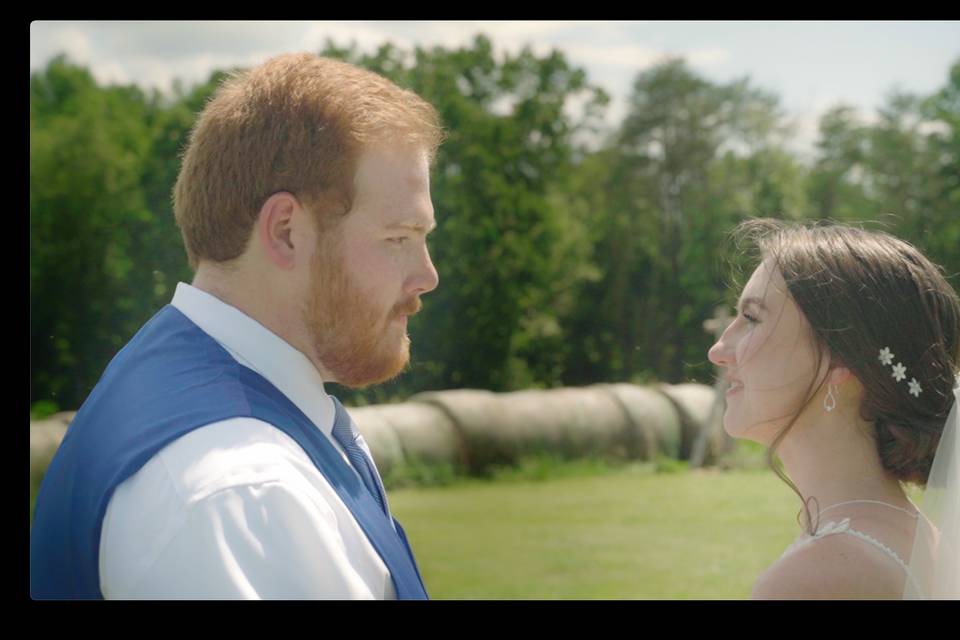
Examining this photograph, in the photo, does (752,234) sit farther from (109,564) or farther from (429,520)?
(429,520)

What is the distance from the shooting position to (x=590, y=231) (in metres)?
20.1

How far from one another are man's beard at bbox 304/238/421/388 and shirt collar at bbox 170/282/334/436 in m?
0.07

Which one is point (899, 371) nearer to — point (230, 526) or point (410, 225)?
point (410, 225)

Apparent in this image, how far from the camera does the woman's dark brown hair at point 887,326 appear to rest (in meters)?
2.27

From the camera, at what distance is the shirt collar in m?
1.93

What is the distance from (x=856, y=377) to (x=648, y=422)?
44.4 ft

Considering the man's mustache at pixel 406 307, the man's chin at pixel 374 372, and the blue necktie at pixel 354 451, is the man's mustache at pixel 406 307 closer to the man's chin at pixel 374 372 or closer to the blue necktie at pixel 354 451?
the man's chin at pixel 374 372

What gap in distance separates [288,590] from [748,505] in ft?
35.3

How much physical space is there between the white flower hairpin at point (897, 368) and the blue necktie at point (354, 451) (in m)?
1.12

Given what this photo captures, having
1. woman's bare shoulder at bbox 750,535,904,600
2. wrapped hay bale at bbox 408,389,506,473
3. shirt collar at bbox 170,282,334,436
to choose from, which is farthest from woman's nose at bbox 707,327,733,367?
wrapped hay bale at bbox 408,389,506,473

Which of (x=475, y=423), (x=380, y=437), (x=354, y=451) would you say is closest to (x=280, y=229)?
(x=354, y=451)

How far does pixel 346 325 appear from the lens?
206cm

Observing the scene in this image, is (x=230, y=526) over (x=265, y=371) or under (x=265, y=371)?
under

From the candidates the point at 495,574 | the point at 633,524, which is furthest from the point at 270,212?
the point at 633,524
